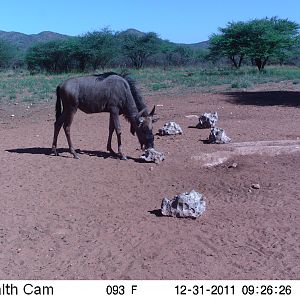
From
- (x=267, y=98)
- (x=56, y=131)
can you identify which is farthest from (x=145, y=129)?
(x=267, y=98)

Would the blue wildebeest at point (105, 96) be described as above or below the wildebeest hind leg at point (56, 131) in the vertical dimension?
above

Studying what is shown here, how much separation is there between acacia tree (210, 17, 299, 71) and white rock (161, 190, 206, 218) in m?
32.4

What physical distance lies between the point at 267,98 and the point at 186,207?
13.0 m

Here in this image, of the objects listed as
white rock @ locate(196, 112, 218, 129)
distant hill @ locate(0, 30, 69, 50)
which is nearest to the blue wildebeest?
white rock @ locate(196, 112, 218, 129)

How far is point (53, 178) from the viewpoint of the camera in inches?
323

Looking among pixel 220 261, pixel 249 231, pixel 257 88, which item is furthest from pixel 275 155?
pixel 257 88

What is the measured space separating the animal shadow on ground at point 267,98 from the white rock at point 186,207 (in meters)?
11.0

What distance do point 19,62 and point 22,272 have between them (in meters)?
61.1

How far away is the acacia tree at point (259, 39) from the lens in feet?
122

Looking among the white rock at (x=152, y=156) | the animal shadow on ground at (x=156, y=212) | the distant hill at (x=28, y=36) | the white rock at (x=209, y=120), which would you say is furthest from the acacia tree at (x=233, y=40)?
the distant hill at (x=28, y=36)

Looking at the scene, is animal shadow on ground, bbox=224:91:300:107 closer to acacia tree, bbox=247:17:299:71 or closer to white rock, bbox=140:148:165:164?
white rock, bbox=140:148:165:164

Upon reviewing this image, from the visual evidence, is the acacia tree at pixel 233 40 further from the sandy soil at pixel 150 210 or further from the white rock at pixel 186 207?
the white rock at pixel 186 207

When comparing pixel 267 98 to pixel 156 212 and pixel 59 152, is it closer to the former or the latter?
pixel 59 152

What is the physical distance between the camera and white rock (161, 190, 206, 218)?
6230 millimetres
